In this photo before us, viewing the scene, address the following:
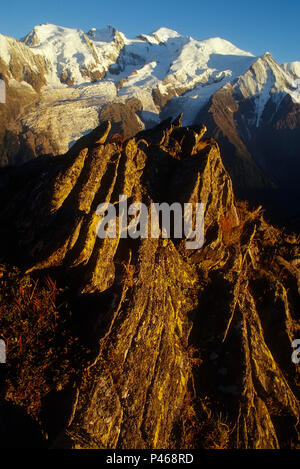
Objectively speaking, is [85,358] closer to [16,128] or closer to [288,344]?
[288,344]

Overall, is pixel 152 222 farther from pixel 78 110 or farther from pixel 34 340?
pixel 78 110

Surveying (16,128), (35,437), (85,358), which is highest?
(16,128)

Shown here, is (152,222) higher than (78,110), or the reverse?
(78,110)

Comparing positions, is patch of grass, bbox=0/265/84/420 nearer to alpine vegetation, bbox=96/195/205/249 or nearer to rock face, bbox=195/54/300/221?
alpine vegetation, bbox=96/195/205/249

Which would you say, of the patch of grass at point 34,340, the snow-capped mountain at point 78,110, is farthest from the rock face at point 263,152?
the patch of grass at point 34,340

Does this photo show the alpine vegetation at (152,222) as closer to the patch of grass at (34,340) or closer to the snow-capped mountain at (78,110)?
the patch of grass at (34,340)

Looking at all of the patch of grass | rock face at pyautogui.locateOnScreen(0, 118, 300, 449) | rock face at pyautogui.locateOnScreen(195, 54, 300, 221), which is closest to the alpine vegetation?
rock face at pyautogui.locateOnScreen(0, 118, 300, 449)

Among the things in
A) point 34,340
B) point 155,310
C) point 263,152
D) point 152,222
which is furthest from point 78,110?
point 34,340

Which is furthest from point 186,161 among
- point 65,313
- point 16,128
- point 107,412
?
point 16,128
